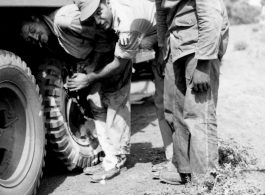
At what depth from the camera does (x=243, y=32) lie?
14.7 m

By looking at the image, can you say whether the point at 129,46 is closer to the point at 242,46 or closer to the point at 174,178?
the point at 174,178

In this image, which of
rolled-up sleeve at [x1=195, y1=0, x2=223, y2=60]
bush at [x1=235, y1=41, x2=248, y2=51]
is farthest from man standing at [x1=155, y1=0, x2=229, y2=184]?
bush at [x1=235, y1=41, x2=248, y2=51]

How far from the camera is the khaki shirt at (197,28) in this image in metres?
3.88

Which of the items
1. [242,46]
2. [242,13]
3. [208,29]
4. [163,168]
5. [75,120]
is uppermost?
[242,13]

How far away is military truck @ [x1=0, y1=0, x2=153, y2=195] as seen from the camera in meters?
4.01

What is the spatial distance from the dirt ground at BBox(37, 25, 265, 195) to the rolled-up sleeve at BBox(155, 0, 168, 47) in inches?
51.6

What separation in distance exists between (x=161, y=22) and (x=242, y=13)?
18.3 m

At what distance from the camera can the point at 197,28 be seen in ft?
13.2

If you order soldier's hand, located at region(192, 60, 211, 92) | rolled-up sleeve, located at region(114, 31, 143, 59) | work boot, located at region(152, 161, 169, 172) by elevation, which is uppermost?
rolled-up sleeve, located at region(114, 31, 143, 59)

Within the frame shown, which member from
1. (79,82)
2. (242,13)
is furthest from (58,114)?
(242,13)

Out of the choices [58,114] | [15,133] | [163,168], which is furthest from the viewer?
[163,168]

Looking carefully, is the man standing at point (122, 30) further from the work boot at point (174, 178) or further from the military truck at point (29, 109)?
the work boot at point (174, 178)

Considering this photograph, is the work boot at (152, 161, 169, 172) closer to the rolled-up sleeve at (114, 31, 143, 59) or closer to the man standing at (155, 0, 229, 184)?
the man standing at (155, 0, 229, 184)

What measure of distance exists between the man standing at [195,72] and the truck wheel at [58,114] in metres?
1.06
